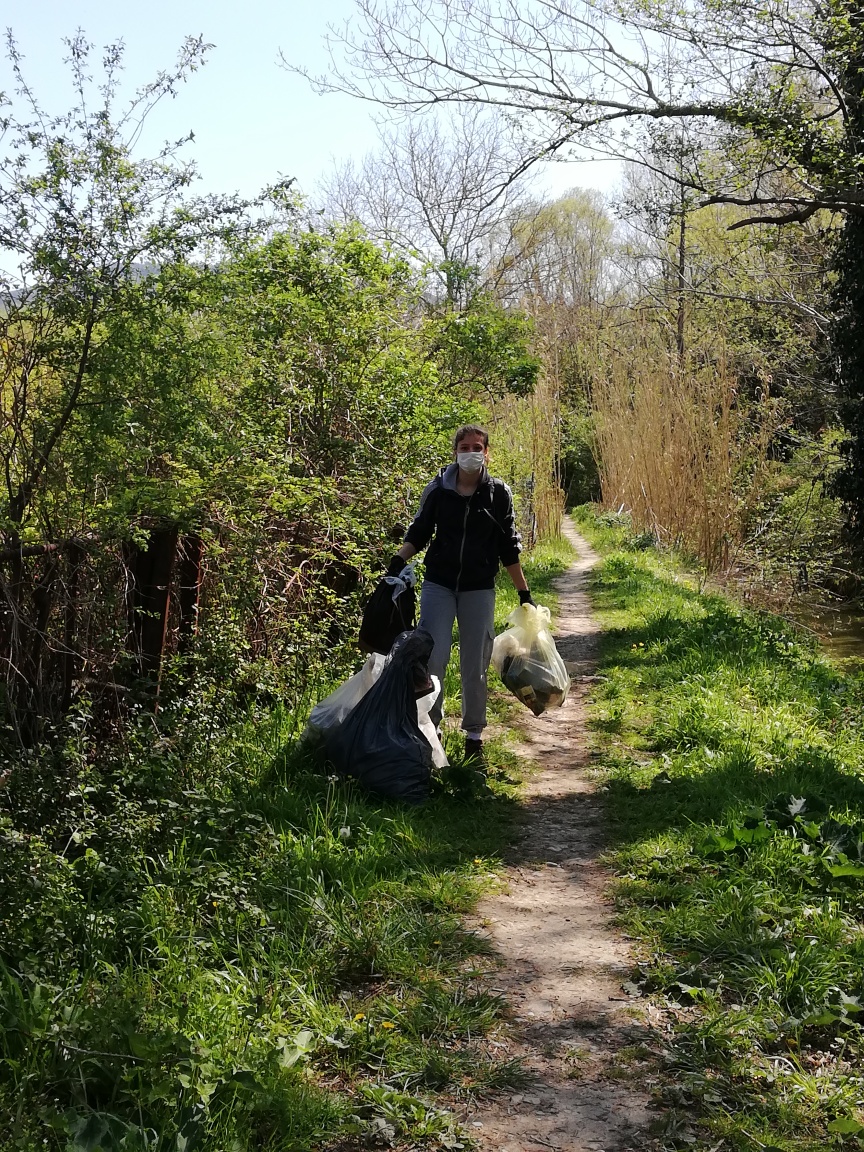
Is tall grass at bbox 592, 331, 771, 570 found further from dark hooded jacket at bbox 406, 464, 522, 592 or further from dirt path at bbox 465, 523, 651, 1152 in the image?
dirt path at bbox 465, 523, 651, 1152

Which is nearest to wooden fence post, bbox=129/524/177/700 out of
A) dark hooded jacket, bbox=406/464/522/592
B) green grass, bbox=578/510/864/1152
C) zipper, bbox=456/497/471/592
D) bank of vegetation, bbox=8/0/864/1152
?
bank of vegetation, bbox=8/0/864/1152

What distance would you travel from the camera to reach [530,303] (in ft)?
67.8

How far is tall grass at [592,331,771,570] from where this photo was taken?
1245 cm

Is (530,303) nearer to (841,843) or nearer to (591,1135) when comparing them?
(841,843)

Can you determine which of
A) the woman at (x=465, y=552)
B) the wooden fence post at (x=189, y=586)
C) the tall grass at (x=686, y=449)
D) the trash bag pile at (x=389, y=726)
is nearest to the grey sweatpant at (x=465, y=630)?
the woman at (x=465, y=552)

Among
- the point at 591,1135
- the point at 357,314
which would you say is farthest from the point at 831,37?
the point at 591,1135

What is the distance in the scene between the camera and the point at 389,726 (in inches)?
197

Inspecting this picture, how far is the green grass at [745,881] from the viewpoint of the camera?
2.80m

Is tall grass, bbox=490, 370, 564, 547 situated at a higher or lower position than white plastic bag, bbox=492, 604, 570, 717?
higher

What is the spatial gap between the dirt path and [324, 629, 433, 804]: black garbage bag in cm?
63

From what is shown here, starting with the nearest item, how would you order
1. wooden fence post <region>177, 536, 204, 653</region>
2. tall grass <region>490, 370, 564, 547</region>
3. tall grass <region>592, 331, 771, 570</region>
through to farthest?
wooden fence post <region>177, 536, 204, 653</region>
tall grass <region>592, 331, 771, 570</region>
tall grass <region>490, 370, 564, 547</region>

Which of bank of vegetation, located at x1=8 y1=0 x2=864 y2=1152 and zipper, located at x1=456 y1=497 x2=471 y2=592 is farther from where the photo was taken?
zipper, located at x1=456 y1=497 x2=471 y2=592

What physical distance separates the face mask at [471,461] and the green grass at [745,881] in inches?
76.8

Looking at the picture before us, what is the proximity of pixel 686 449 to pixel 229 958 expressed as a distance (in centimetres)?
1220
